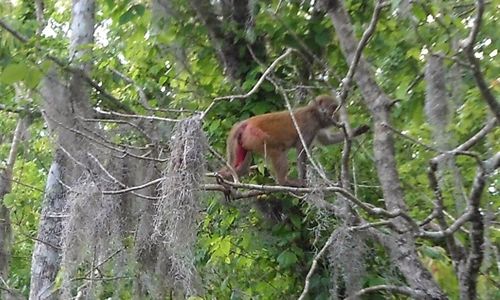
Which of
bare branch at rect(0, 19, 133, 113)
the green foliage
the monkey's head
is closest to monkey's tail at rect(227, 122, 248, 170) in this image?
the green foliage

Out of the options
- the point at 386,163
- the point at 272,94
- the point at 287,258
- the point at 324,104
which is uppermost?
the point at 272,94

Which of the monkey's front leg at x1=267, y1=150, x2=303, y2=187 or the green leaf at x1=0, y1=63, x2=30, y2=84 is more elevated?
the green leaf at x1=0, y1=63, x2=30, y2=84

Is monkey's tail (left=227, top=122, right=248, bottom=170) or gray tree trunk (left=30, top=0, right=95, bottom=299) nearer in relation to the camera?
gray tree trunk (left=30, top=0, right=95, bottom=299)

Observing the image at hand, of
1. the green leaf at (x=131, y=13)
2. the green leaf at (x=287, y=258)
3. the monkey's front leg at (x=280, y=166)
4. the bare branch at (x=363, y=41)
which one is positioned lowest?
the green leaf at (x=287, y=258)

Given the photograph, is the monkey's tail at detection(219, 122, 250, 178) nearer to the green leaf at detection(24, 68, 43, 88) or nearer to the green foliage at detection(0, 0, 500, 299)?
the green foliage at detection(0, 0, 500, 299)

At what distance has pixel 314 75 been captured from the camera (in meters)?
5.21

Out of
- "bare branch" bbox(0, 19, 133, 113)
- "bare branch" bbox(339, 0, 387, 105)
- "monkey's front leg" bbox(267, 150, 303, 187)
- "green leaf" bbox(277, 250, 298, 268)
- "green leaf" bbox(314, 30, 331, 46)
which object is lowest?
"green leaf" bbox(277, 250, 298, 268)

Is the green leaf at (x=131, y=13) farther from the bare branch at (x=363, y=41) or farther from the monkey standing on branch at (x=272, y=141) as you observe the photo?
the bare branch at (x=363, y=41)

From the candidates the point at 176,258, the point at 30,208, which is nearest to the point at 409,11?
the point at 176,258

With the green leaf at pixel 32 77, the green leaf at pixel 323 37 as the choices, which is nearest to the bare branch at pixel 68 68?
the green leaf at pixel 32 77

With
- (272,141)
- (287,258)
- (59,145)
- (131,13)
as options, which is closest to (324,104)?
(272,141)

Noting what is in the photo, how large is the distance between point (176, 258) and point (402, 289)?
3.43ft

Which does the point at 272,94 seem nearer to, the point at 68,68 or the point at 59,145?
the point at 68,68

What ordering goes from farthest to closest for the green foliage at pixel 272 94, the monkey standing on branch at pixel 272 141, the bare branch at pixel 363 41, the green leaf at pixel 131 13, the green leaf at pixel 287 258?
the green leaf at pixel 287 258
the green leaf at pixel 131 13
the monkey standing on branch at pixel 272 141
the green foliage at pixel 272 94
the bare branch at pixel 363 41
